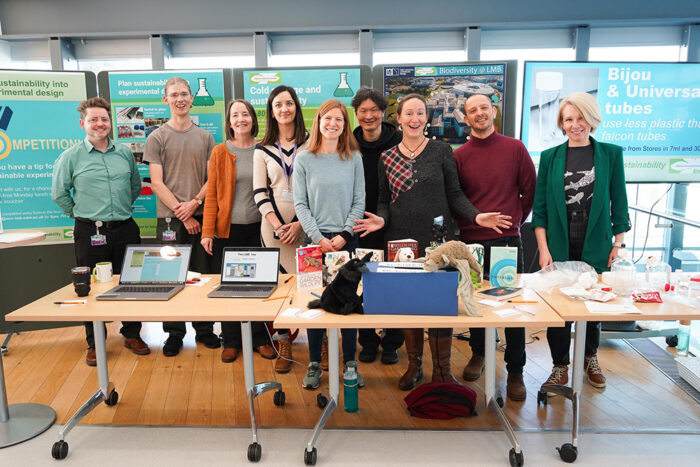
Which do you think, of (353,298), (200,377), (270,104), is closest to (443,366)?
(353,298)

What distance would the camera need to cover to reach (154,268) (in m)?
2.46

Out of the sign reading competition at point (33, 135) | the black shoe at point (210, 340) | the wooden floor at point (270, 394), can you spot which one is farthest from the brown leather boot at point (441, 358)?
the sign reading competition at point (33, 135)

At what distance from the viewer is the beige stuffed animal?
6.37 feet

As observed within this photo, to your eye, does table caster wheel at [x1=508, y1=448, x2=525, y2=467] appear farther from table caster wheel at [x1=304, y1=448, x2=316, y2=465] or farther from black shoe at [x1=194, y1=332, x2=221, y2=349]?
black shoe at [x1=194, y1=332, x2=221, y2=349]

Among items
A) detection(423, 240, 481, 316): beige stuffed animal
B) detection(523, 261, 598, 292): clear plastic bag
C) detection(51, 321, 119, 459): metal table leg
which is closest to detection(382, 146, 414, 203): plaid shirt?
detection(423, 240, 481, 316): beige stuffed animal

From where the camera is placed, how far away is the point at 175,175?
327 centimetres

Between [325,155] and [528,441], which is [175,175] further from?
[528,441]

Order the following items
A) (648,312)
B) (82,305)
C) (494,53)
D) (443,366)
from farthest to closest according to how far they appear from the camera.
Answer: (494,53)
(443,366)
(82,305)
(648,312)

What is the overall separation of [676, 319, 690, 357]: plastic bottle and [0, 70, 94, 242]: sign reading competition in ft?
14.9

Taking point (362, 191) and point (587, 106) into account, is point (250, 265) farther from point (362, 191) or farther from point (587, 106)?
point (587, 106)

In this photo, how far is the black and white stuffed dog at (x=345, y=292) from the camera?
197cm

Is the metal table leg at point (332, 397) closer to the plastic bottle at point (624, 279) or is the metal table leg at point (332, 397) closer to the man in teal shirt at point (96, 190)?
the plastic bottle at point (624, 279)

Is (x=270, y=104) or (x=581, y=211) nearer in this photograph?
(x=581, y=211)

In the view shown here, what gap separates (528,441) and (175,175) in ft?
8.57
